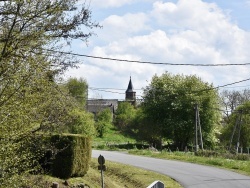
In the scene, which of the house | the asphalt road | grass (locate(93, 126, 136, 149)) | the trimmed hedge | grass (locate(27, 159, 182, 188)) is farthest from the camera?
the house

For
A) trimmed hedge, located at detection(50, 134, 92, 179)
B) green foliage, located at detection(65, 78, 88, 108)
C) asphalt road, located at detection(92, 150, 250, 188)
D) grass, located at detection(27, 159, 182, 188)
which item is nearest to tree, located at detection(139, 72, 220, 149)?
asphalt road, located at detection(92, 150, 250, 188)

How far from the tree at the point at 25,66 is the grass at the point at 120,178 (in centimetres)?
969

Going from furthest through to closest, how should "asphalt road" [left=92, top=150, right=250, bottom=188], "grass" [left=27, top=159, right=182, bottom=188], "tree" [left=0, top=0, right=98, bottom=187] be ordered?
"asphalt road" [left=92, top=150, right=250, bottom=188], "grass" [left=27, top=159, right=182, bottom=188], "tree" [left=0, top=0, right=98, bottom=187]

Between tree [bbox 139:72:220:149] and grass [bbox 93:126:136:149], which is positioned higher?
tree [bbox 139:72:220:149]

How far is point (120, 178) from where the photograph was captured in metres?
26.9

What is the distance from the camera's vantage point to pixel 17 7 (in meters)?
7.46

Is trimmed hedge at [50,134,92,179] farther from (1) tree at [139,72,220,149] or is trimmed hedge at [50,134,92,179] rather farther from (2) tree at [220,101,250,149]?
(2) tree at [220,101,250,149]

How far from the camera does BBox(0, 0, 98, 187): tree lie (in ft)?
24.5

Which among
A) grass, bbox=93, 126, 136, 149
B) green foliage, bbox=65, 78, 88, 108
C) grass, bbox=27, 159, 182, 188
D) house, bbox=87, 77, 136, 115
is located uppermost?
house, bbox=87, 77, 136, 115

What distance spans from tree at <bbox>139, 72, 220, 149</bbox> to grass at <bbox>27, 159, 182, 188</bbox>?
29.1m

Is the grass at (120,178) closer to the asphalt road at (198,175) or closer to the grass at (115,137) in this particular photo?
the asphalt road at (198,175)

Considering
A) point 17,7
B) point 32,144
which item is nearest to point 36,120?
point 32,144

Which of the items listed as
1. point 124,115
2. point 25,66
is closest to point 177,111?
point 124,115

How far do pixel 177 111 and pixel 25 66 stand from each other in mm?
53285
